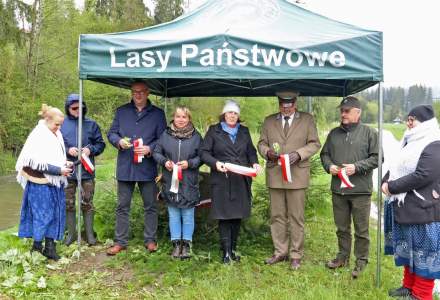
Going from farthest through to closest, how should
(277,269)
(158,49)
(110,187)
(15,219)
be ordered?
(15,219), (110,187), (277,269), (158,49)

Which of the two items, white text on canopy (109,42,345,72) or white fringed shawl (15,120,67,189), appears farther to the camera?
white fringed shawl (15,120,67,189)

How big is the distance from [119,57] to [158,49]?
43 centimetres

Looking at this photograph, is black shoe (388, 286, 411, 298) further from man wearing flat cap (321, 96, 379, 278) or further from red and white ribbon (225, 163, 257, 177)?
red and white ribbon (225, 163, 257, 177)

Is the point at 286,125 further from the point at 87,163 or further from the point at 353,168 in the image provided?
the point at 87,163

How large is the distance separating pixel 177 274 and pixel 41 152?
191 cm

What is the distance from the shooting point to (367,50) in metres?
4.39

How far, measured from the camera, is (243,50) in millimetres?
4449

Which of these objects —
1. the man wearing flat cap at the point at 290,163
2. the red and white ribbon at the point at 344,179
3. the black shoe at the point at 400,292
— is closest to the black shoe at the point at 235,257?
the man wearing flat cap at the point at 290,163

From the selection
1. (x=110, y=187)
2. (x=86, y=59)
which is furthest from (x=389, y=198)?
(x=110, y=187)

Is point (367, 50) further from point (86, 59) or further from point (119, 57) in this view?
point (86, 59)

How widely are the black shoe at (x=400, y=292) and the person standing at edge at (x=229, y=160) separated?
5.40ft

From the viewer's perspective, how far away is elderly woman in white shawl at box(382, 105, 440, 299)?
3.87 m

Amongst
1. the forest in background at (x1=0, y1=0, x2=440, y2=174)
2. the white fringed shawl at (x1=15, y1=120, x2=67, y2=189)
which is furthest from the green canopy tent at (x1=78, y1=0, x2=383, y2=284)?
the forest in background at (x1=0, y1=0, x2=440, y2=174)

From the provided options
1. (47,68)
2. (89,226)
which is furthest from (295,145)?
(47,68)
